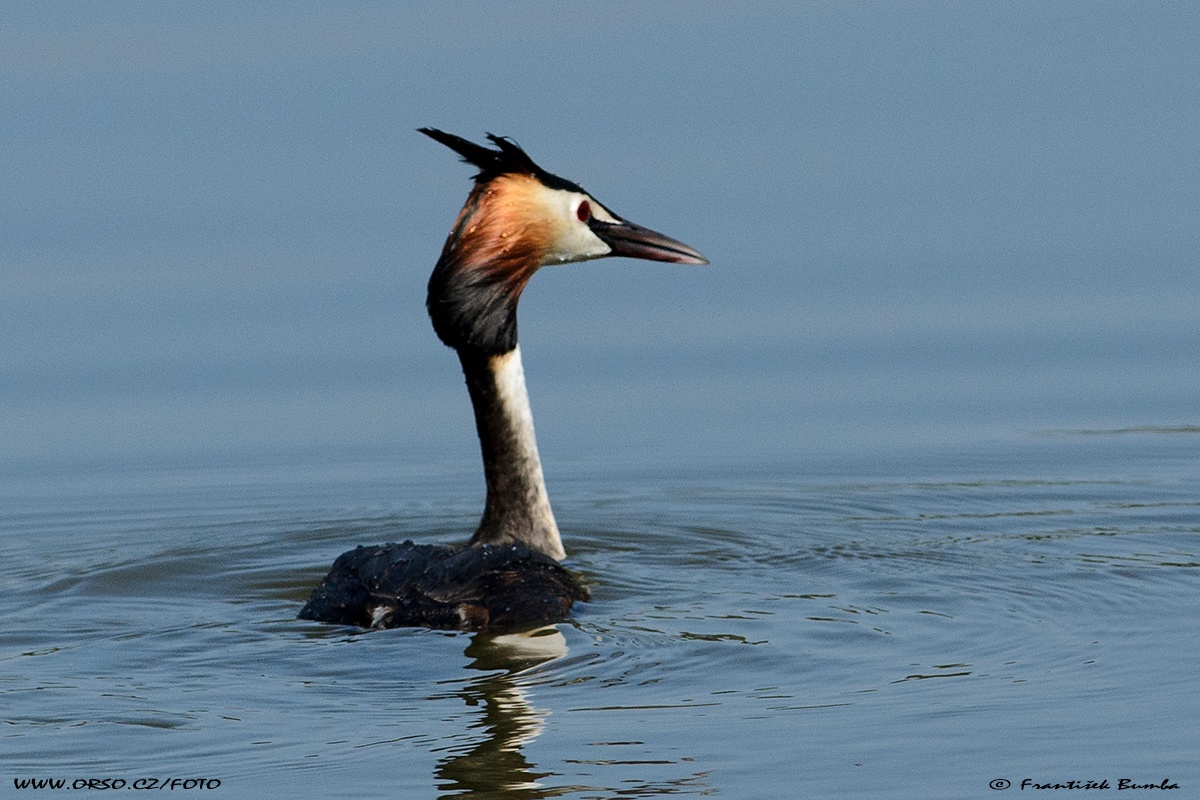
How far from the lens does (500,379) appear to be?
31.8 ft

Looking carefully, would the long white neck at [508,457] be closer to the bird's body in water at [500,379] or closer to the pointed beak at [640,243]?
the bird's body in water at [500,379]

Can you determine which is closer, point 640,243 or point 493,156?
point 493,156

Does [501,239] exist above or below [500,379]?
above

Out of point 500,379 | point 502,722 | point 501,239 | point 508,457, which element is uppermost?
point 501,239

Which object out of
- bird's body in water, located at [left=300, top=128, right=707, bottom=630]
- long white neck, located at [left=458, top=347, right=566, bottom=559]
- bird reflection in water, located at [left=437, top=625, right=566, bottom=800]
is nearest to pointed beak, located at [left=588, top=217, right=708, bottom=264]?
bird's body in water, located at [left=300, top=128, right=707, bottom=630]

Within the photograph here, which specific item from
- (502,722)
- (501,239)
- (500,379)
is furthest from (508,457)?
(502,722)

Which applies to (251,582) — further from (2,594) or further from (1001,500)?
(1001,500)

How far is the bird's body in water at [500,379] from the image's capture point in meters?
8.42

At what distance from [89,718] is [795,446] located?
5.63 m

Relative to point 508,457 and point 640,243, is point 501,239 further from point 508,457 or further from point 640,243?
point 508,457

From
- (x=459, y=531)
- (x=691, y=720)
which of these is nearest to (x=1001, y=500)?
(x=459, y=531)

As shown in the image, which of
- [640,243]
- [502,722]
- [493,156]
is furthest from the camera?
[640,243]

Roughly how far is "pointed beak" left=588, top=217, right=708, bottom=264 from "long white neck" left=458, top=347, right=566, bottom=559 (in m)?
0.63

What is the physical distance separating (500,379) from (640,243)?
86 centimetres
